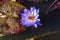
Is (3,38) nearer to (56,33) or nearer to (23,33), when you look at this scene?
(23,33)

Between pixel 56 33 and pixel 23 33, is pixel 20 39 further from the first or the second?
pixel 56 33

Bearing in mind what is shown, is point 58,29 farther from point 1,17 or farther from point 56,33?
point 1,17

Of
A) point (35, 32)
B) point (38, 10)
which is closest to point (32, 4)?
point (38, 10)

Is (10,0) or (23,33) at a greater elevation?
(10,0)

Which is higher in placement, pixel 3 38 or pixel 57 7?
pixel 57 7

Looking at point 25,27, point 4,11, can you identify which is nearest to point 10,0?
point 4,11
